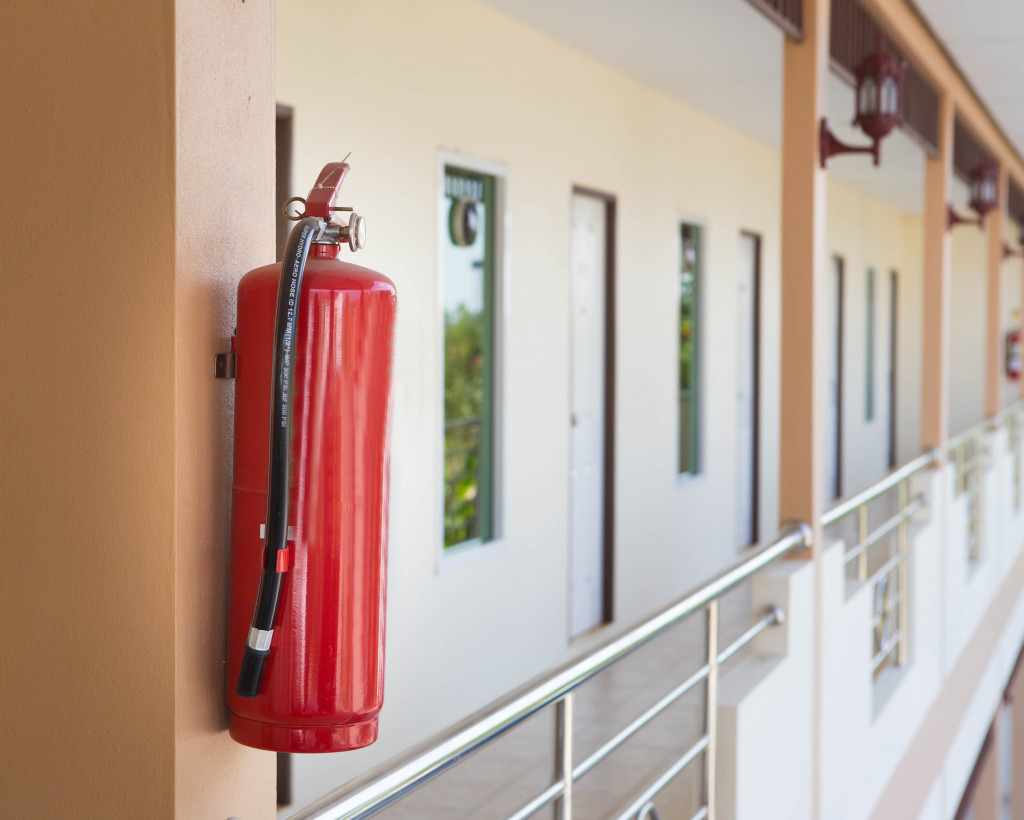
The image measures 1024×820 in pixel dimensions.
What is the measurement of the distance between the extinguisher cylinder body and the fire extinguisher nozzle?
1 centimetres

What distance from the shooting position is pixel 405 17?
3855 mm

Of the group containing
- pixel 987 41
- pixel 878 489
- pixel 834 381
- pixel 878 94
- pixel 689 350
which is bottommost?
pixel 878 489

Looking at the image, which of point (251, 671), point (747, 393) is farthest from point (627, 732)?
point (747, 393)

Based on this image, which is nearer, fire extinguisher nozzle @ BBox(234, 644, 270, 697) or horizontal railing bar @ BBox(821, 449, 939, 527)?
fire extinguisher nozzle @ BBox(234, 644, 270, 697)

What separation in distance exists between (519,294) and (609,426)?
119 cm

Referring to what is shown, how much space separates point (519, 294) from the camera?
4.69 m

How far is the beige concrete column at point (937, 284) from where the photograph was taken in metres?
5.27

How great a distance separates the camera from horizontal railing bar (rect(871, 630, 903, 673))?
4031 millimetres

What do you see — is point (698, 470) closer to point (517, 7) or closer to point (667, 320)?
point (667, 320)

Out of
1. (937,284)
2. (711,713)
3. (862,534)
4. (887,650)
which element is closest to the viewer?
(711,713)

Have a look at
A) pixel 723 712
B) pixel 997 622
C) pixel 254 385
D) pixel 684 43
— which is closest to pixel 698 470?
pixel 997 622

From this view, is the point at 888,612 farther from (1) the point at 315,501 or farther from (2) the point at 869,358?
(2) the point at 869,358

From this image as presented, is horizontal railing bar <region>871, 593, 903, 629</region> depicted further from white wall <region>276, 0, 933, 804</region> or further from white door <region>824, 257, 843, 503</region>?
white door <region>824, 257, 843, 503</region>

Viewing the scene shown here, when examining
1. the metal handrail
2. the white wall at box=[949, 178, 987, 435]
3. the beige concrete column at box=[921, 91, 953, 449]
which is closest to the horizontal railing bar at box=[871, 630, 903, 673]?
the beige concrete column at box=[921, 91, 953, 449]
